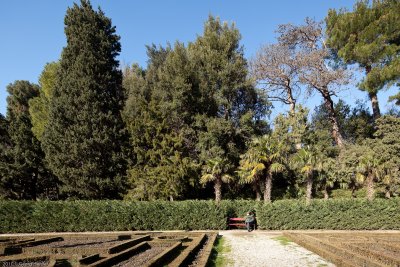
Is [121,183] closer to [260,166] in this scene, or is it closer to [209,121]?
[209,121]

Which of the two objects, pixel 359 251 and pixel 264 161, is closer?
pixel 359 251

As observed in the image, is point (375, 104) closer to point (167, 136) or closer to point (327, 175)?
point (327, 175)

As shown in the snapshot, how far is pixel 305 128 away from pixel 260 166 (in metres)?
8.18

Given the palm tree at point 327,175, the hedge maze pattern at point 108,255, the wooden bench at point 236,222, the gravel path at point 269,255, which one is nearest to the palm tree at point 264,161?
the wooden bench at point 236,222

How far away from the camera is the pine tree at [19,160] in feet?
104

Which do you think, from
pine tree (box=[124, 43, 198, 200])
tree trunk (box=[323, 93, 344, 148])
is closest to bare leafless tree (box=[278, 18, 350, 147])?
tree trunk (box=[323, 93, 344, 148])

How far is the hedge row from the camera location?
21.7 m

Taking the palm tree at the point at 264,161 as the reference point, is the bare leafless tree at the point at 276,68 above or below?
above

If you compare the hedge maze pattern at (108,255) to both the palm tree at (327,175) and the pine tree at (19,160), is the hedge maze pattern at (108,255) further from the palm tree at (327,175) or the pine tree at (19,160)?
the pine tree at (19,160)

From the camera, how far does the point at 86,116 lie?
2934 cm

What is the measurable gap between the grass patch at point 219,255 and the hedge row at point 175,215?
6.33 m

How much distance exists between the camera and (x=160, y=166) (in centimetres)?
2930

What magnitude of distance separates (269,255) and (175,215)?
11.2 metres

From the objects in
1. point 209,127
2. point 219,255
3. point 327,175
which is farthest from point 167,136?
point 219,255
